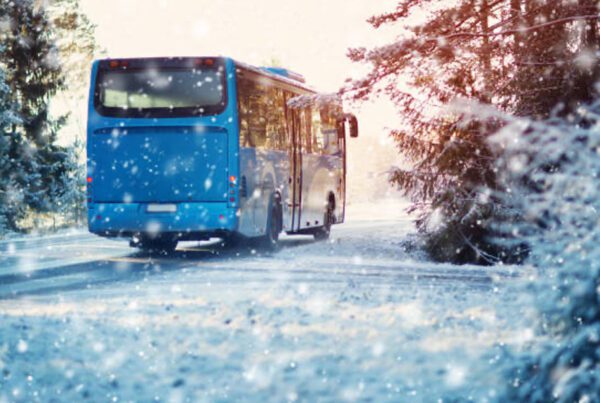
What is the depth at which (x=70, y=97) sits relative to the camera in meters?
40.3

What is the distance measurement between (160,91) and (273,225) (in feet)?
13.2

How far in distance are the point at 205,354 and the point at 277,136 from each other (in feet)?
39.9

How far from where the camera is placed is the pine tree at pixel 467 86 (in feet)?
46.5

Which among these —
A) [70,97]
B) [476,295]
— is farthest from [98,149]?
[70,97]

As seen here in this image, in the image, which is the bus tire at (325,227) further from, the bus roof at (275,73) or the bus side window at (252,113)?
the bus side window at (252,113)

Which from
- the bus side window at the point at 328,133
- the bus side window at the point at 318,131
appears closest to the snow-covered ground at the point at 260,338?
the bus side window at the point at 318,131

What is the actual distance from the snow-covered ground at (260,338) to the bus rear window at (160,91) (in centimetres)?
449

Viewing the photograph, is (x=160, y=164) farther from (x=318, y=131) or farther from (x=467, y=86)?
(x=318, y=131)

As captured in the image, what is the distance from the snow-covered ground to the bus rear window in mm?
4493

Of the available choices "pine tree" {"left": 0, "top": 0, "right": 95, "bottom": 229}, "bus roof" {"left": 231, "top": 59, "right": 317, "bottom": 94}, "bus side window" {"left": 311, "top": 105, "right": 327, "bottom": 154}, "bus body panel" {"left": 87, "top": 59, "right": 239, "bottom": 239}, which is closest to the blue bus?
"bus body panel" {"left": 87, "top": 59, "right": 239, "bottom": 239}

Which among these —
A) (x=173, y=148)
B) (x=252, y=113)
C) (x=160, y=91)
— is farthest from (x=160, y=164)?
(x=252, y=113)

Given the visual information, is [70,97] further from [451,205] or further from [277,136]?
[451,205]

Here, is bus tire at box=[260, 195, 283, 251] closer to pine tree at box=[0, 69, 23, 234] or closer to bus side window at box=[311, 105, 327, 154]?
bus side window at box=[311, 105, 327, 154]

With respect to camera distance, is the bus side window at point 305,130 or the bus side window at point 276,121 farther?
the bus side window at point 305,130
